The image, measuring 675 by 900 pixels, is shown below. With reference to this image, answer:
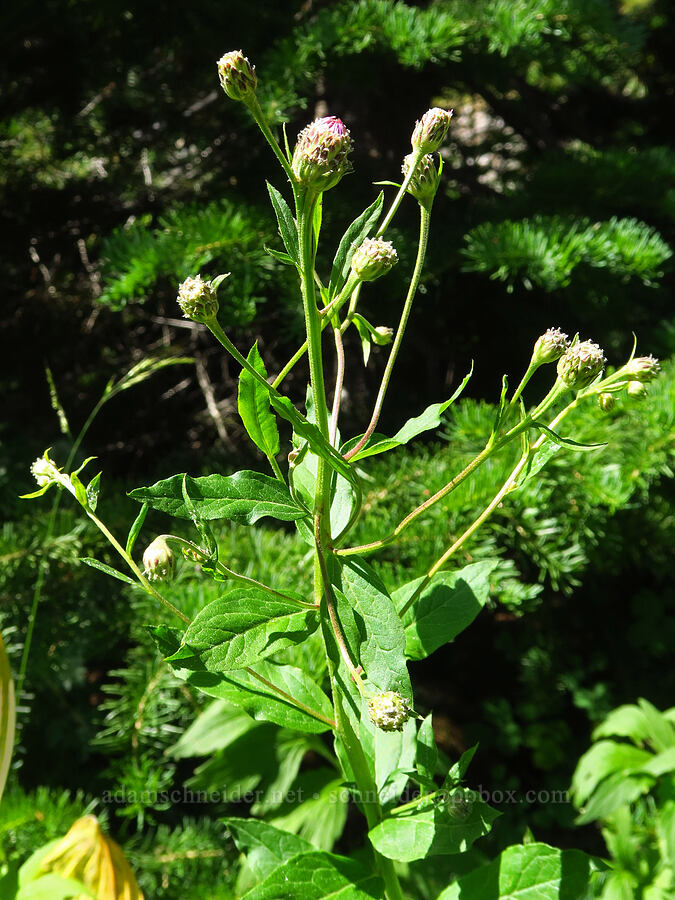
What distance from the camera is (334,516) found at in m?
0.41

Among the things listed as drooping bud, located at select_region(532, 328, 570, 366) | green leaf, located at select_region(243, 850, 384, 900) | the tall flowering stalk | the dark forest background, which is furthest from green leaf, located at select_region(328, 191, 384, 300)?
the dark forest background

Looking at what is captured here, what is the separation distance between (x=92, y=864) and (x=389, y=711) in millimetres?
258

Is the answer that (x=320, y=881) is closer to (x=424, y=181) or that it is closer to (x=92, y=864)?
(x=92, y=864)

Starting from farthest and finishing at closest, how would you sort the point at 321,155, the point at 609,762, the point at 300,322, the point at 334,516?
the point at 609,762 < the point at 300,322 < the point at 334,516 < the point at 321,155

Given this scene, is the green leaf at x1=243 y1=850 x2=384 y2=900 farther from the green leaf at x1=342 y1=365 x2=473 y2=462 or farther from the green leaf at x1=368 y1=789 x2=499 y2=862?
the green leaf at x1=342 y1=365 x2=473 y2=462

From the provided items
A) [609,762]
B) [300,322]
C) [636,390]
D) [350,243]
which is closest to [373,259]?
[350,243]

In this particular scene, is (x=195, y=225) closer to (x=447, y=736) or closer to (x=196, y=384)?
(x=196, y=384)

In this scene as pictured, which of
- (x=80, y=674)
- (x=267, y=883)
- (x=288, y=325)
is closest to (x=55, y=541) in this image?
(x=80, y=674)

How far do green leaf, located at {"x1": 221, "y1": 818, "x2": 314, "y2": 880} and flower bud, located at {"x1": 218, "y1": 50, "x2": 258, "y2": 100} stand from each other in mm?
437

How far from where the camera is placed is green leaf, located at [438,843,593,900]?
43 cm

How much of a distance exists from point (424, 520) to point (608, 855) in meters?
0.80

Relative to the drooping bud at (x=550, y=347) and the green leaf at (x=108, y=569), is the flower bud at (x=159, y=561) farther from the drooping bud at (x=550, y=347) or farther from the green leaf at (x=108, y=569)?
the drooping bud at (x=550, y=347)

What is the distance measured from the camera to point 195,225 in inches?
34.8

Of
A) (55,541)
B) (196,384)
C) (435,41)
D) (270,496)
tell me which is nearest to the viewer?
(270,496)
